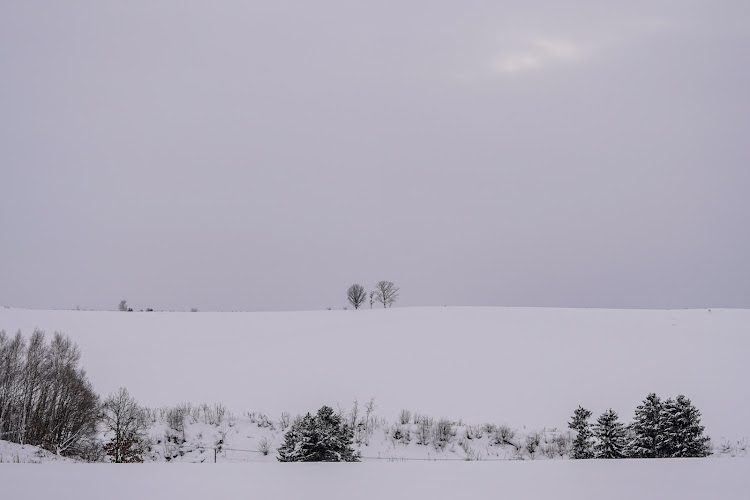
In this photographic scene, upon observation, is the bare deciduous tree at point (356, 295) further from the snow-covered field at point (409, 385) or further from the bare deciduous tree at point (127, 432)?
the bare deciduous tree at point (127, 432)

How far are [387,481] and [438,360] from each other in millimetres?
20131

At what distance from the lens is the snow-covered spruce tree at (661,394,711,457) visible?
7996 mm

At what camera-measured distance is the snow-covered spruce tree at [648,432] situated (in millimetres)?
8250

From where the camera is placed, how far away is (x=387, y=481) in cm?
376

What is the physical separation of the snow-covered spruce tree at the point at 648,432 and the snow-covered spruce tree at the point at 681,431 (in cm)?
9

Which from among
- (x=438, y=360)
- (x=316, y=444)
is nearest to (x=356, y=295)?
(x=438, y=360)

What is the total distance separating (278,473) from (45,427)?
15.6 m

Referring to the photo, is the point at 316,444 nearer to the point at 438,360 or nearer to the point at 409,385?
the point at 409,385

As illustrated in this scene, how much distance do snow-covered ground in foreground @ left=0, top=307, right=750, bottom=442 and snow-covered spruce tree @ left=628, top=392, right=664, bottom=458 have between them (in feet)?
22.7

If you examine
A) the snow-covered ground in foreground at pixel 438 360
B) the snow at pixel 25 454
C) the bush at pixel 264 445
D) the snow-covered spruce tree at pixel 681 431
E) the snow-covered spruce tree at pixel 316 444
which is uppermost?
the snow-covered ground in foreground at pixel 438 360

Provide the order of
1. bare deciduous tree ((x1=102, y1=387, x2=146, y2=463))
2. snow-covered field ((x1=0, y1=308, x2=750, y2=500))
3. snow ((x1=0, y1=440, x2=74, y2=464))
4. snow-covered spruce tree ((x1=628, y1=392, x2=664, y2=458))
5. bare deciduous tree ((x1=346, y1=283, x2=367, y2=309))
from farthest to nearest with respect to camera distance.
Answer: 1. bare deciduous tree ((x1=346, y1=283, x2=367, y2=309))
2. bare deciduous tree ((x1=102, y1=387, x2=146, y2=463))
3. snow-covered spruce tree ((x1=628, y1=392, x2=664, y2=458))
4. snow ((x1=0, y1=440, x2=74, y2=464))
5. snow-covered field ((x1=0, y1=308, x2=750, y2=500))

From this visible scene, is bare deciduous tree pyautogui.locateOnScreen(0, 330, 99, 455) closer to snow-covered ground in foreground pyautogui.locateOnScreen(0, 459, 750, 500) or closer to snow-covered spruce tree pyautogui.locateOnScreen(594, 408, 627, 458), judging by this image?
snow-covered ground in foreground pyautogui.locateOnScreen(0, 459, 750, 500)

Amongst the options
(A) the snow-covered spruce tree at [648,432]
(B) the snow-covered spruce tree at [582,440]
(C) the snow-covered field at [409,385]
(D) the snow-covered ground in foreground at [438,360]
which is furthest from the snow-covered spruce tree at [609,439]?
(D) the snow-covered ground in foreground at [438,360]

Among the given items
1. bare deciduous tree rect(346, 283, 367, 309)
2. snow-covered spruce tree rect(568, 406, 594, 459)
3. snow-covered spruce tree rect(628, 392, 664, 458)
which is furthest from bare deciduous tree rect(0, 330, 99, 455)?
bare deciduous tree rect(346, 283, 367, 309)
